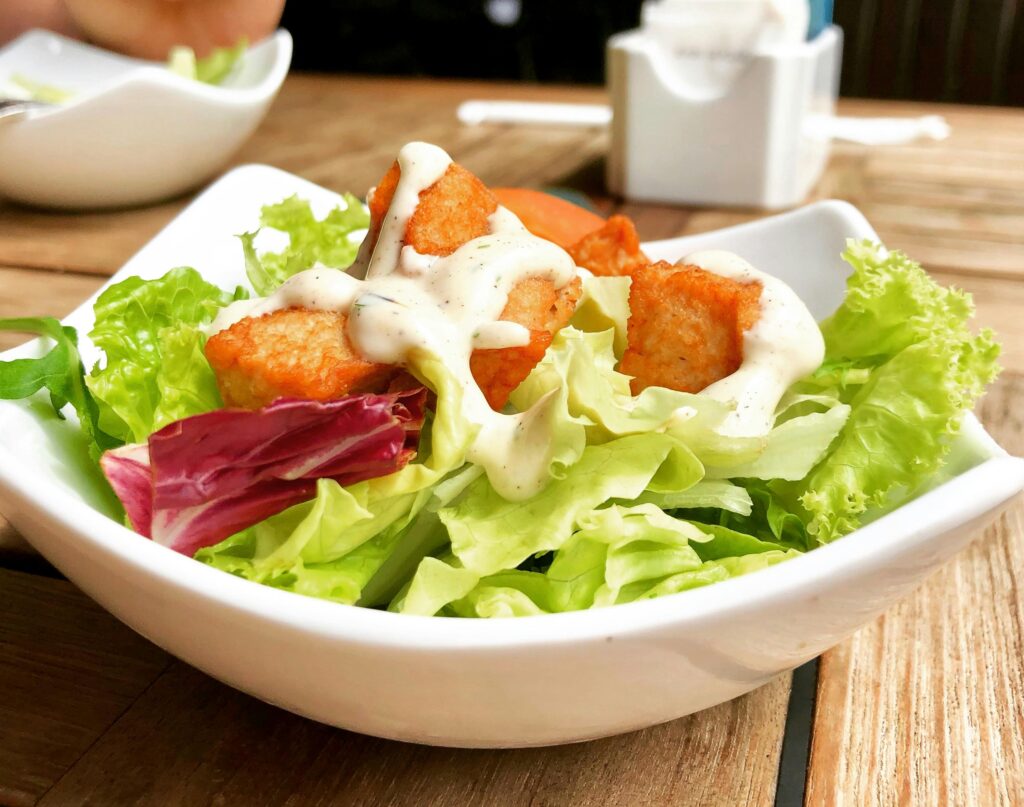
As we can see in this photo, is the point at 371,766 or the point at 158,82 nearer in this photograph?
the point at 371,766

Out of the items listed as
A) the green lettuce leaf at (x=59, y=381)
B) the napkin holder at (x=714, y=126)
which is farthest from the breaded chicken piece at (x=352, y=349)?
the napkin holder at (x=714, y=126)

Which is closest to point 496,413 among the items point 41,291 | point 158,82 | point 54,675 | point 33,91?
point 54,675

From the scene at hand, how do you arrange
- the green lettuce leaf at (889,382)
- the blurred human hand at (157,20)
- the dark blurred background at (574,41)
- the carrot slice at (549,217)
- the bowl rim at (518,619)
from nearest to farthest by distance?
the bowl rim at (518,619) < the green lettuce leaf at (889,382) < the carrot slice at (549,217) < the blurred human hand at (157,20) < the dark blurred background at (574,41)

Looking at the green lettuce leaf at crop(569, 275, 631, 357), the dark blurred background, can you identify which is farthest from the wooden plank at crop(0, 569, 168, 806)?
the dark blurred background

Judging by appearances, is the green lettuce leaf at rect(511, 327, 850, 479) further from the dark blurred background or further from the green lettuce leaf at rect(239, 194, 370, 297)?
the dark blurred background

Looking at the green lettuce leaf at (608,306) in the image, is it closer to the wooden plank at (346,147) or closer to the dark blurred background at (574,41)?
the wooden plank at (346,147)

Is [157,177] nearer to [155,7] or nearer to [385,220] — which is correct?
[155,7]

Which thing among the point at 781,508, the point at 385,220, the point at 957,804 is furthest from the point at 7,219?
the point at 957,804

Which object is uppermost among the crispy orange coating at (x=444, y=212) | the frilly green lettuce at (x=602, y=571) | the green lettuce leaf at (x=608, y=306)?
the crispy orange coating at (x=444, y=212)

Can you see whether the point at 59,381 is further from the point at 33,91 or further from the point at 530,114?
the point at 530,114
